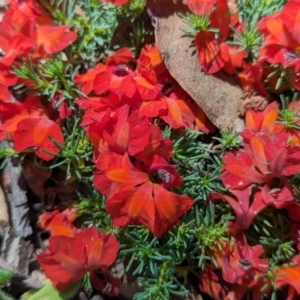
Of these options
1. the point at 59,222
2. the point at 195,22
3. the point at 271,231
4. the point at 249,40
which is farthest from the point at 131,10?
the point at 271,231

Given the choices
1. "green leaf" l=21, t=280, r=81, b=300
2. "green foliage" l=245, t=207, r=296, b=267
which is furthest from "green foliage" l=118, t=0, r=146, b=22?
A: "green leaf" l=21, t=280, r=81, b=300

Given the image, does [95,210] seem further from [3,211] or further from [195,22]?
[195,22]

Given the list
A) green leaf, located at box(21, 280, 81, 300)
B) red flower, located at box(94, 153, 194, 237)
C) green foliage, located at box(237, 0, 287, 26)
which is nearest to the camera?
red flower, located at box(94, 153, 194, 237)

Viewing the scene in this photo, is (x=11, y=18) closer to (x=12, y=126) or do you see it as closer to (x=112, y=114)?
(x=12, y=126)

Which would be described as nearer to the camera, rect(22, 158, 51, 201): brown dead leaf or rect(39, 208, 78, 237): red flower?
rect(39, 208, 78, 237): red flower

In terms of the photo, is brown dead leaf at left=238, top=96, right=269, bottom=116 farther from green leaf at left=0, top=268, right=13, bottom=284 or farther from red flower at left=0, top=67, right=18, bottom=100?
green leaf at left=0, top=268, right=13, bottom=284

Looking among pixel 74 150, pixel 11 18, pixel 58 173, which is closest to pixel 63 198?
pixel 58 173

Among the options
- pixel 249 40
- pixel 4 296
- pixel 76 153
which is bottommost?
pixel 4 296
